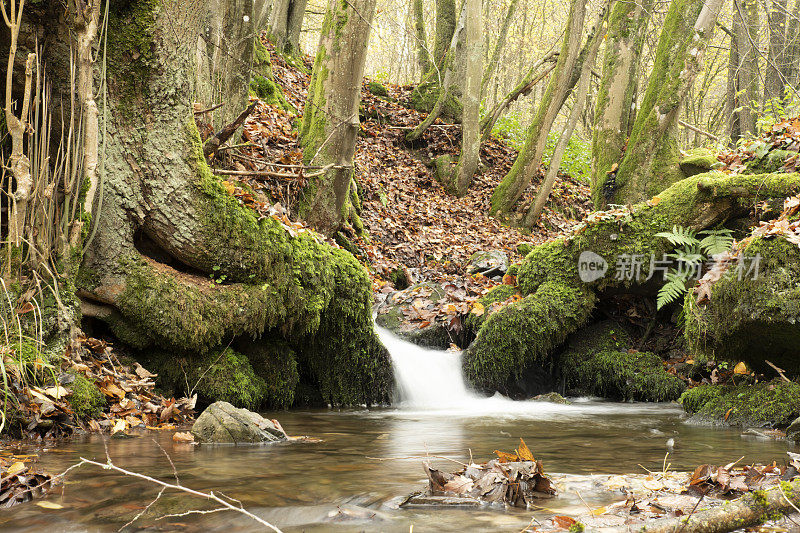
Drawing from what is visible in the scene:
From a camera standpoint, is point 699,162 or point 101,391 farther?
point 699,162

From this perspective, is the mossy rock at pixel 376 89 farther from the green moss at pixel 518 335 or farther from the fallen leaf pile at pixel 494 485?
the fallen leaf pile at pixel 494 485

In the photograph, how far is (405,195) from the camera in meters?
13.8

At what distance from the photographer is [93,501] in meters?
2.56

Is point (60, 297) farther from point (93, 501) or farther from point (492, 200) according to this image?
point (492, 200)

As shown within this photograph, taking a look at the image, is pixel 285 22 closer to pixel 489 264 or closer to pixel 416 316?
pixel 489 264

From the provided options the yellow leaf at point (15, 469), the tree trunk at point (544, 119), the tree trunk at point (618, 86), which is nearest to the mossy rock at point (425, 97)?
the tree trunk at point (544, 119)

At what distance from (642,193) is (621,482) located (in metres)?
8.26

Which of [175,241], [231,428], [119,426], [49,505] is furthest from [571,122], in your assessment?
[49,505]

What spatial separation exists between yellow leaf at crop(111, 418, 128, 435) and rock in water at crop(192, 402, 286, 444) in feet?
1.62

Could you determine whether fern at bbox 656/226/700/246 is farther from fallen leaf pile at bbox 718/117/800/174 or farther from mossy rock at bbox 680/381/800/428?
mossy rock at bbox 680/381/800/428

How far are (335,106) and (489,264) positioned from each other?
148 inches

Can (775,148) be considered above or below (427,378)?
above

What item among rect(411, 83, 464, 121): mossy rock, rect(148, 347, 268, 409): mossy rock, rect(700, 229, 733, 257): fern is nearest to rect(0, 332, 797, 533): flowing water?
rect(148, 347, 268, 409): mossy rock

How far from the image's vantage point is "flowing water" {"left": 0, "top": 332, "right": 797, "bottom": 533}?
2.37 m
